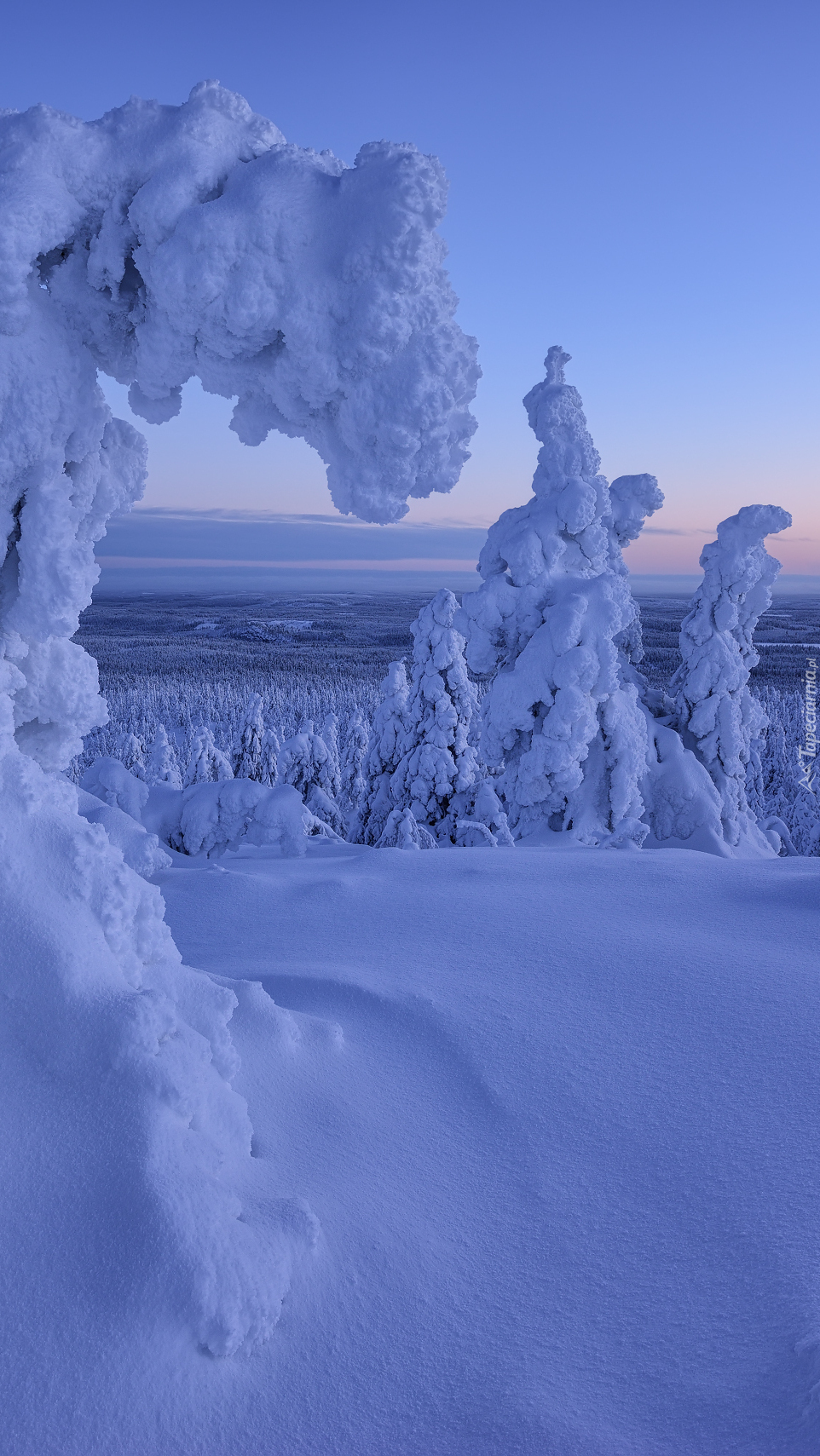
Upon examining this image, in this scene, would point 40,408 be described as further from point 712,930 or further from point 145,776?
point 145,776

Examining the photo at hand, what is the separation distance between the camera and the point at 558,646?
44.5ft

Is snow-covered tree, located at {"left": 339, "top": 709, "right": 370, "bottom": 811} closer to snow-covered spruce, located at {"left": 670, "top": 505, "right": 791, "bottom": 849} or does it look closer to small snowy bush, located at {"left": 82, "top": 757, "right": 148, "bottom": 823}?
small snowy bush, located at {"left": 82, "top": 757, "right": 148, "bottom": 823}

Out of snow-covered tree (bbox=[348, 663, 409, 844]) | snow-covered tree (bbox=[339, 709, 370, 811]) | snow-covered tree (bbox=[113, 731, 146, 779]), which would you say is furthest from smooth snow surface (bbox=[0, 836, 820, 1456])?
snow-covered tree (bbox=[113, 731, 146, 779])

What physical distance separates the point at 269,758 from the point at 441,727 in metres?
22.3

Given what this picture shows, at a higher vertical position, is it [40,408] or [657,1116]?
[40,408]

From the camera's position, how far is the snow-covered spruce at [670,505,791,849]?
18.0 metres

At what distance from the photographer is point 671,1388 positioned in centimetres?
229

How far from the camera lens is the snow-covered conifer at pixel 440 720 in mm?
19641

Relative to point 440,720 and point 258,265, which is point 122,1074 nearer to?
point 258,265

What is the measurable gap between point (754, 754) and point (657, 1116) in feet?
101

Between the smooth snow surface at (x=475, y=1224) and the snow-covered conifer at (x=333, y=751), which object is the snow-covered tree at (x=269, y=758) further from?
the smooth snow surface at (x=475, y=1224)

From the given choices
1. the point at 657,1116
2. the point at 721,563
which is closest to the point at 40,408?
the point at 657,1116

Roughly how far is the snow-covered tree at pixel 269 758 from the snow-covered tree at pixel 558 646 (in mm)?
24808

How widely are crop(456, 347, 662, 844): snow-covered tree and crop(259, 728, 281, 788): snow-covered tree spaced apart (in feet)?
81.4
